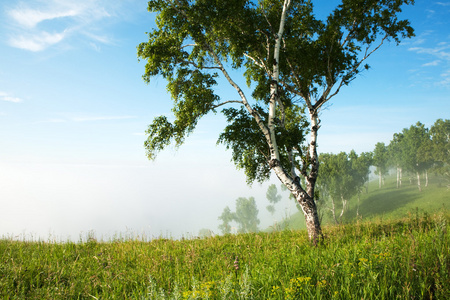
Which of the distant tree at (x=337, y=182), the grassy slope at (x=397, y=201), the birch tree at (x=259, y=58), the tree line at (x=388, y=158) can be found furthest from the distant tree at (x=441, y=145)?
the birch tree at (x=259, y=58)

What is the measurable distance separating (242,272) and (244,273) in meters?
0.92

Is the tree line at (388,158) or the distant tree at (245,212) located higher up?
the tree line at (388,158)

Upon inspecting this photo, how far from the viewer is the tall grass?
14.1 feet

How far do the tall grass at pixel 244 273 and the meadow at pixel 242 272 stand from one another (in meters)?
0.02

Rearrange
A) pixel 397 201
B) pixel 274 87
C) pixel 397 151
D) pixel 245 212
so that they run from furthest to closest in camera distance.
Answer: pixel 245 212, pixel 397 151, pixel 397 201, pixel 274 87

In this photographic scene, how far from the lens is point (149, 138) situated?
13859 millimetres

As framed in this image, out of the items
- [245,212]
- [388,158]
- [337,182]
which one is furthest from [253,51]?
[245,212]

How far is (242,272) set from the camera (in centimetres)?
634

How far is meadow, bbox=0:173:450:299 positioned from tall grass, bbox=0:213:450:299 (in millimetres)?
21

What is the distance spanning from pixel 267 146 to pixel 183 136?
4.35 meters

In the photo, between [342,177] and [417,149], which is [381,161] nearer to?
[417,149]

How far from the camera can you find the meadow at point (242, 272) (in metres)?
4.31

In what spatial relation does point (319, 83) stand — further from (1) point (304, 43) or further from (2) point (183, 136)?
(2) point (183, 136)

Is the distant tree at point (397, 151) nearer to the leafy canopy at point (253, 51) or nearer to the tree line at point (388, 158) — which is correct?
the tree line at point (388, 158)
